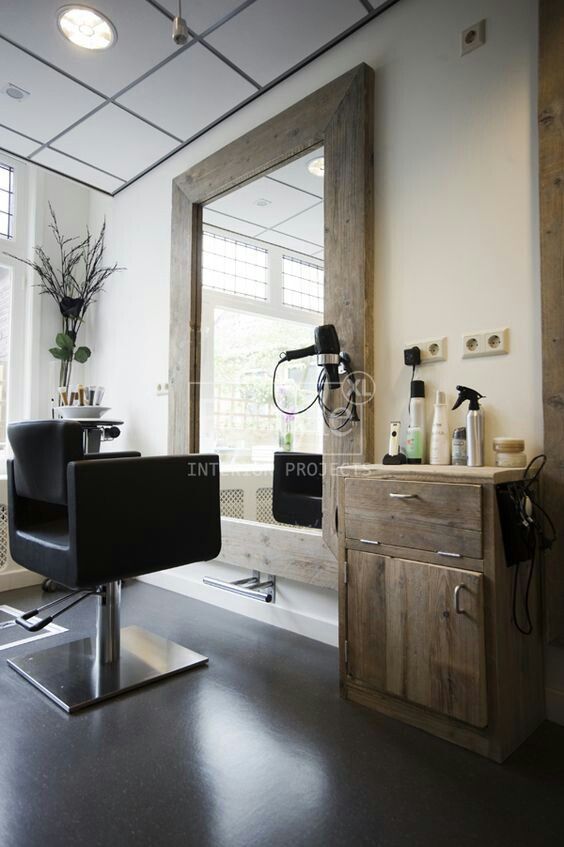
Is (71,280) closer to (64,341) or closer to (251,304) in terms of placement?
(64,341)

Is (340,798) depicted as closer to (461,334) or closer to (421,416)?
(421,416)

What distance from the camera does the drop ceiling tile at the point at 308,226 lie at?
2.27 metres

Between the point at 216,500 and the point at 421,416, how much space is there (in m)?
0.83

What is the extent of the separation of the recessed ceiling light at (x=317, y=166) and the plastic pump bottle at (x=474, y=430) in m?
1.24

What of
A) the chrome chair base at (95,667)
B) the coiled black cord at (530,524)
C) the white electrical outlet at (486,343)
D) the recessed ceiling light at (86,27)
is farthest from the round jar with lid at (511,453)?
the recessed ceiling light at (86,27)

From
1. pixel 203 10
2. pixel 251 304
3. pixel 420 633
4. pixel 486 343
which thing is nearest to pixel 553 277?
pixel 486 343

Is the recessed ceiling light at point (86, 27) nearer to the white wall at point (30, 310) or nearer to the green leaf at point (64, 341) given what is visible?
the white wall at point (30, 310)

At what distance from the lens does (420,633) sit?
1511 millimetres

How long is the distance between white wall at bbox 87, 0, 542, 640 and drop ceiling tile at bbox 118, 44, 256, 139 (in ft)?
0.92

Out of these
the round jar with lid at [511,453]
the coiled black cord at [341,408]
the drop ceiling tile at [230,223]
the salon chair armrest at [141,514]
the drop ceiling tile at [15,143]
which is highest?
the drop ceiling tile at [15,143]

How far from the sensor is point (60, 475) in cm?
164

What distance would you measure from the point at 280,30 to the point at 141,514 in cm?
206

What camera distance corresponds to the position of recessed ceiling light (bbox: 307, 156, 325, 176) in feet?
7.46

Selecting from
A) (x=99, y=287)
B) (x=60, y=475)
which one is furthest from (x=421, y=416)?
(x=99, y=287)
